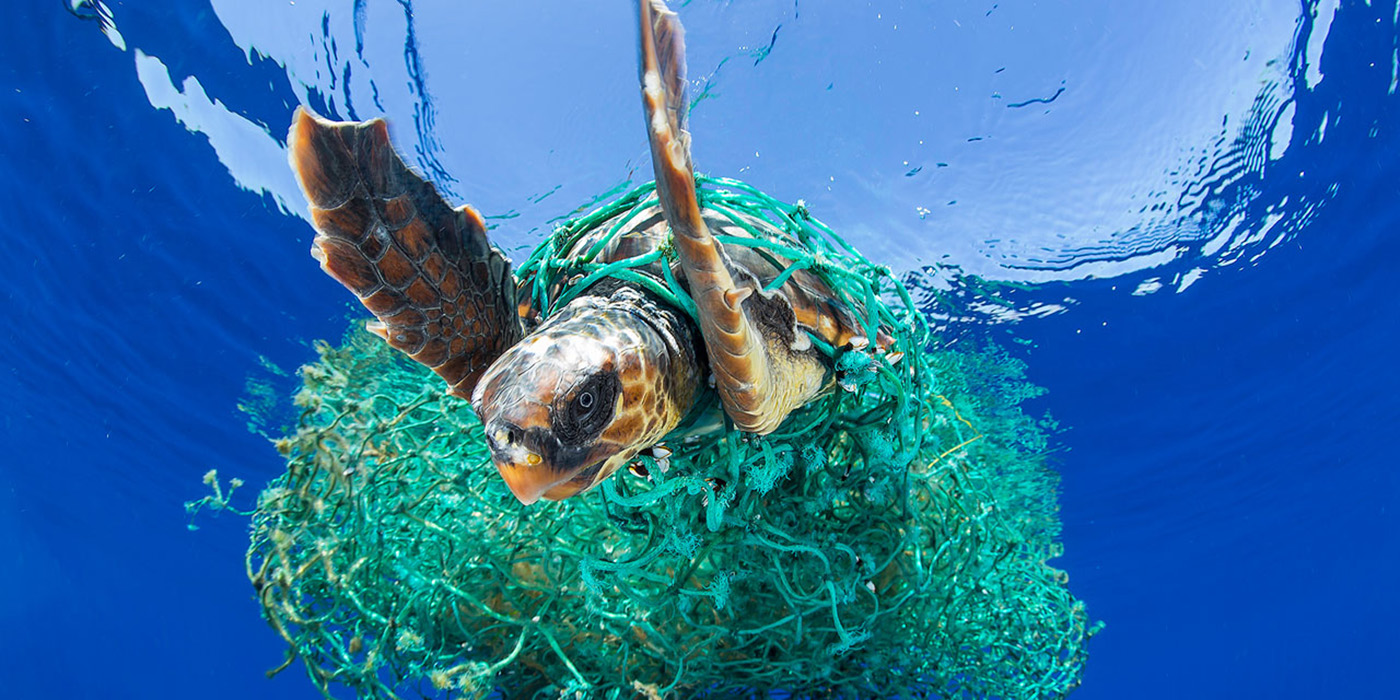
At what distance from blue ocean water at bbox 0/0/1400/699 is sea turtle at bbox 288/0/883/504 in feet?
9.90

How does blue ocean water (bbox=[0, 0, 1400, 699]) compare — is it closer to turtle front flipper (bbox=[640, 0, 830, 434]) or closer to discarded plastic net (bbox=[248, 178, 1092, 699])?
discarded plastic net (bbox=[248, 178, 1092, 699])

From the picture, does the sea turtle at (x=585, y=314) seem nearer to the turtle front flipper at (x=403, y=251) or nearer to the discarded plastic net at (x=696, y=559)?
the turtle front flipper at (x=403, y=251)

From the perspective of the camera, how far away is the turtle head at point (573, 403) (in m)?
1.44

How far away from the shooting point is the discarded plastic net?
2.29 meters

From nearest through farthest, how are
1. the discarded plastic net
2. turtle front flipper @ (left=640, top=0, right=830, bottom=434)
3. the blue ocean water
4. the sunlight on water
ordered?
1. turtle front flipper @ (left=640, top=0, right=830, bottom=434)
2. the discarded plastic net
3. the sunlight on water
4. the blue ocean water

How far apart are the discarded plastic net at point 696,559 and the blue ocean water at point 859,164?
8.48 feet

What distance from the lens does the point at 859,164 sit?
5.32 m

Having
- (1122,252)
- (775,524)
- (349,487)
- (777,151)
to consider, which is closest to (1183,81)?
(1122,252)

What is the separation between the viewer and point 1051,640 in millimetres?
3465

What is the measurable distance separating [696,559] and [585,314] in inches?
39.4

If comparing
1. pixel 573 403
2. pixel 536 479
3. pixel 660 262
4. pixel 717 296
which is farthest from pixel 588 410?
pixel 660 262

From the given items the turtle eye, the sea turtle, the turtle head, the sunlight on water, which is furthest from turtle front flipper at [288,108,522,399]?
the sunlight on water

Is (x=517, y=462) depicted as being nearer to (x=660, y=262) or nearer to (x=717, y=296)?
(x=717, y=296)

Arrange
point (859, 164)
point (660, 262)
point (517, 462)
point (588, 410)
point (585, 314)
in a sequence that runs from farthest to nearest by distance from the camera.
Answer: point (859, 164) < point (660, 262) < point (585, 314) < point (588, 410) < point (517, 462)
